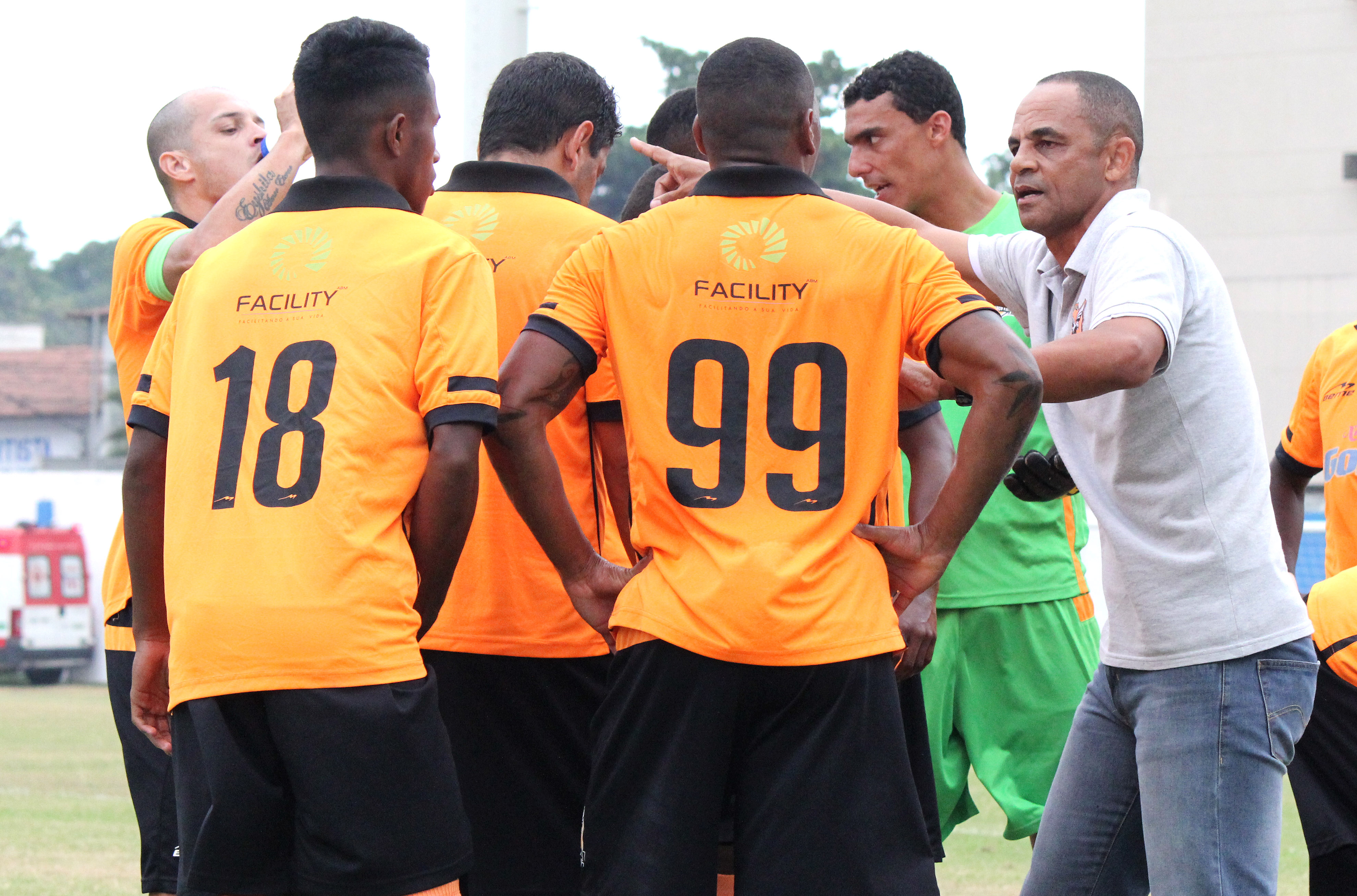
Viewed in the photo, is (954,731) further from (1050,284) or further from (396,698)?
(396,698)

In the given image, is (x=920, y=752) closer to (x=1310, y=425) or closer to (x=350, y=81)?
(x=350, y=81)

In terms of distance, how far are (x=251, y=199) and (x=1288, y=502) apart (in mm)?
3572

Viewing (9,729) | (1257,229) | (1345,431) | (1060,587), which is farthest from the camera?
(1257,229)

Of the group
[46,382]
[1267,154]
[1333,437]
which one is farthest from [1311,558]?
[46,382]

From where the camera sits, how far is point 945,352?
2646mm

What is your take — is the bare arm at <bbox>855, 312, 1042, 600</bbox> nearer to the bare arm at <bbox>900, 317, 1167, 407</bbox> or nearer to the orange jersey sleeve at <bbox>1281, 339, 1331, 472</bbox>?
the bare arm at <bbox>900, 317, 1167, 407</bbox>

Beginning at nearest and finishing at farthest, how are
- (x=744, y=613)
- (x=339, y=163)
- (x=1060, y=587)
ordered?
(x=744, y=613)
(x=339, y=163)
(x=1060, y=587)

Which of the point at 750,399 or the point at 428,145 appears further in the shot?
the point at 428,145

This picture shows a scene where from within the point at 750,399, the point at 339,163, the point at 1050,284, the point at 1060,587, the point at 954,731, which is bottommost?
the point at 954,731

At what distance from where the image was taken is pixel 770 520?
2.61 m

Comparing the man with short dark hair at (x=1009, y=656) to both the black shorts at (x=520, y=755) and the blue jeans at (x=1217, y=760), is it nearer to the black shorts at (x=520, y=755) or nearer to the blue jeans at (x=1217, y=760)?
the blue jeans at (x=1217, y=760)

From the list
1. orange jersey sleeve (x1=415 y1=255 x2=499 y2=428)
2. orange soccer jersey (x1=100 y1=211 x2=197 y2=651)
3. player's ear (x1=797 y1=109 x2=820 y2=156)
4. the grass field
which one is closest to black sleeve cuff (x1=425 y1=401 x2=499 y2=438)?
orange jersey sleeve (x1=415 y1=255 x2=499 y2=428)

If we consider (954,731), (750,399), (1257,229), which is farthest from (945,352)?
(1257,229)

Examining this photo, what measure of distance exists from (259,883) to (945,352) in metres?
1.57
